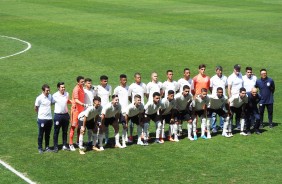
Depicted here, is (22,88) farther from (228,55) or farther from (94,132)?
(228,55)

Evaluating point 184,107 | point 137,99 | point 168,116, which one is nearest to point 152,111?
point 168,116

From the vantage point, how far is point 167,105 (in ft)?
66.4

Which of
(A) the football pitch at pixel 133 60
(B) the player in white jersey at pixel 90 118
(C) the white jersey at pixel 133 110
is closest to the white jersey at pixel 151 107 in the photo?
(C) the white jersey at pixel 133 110

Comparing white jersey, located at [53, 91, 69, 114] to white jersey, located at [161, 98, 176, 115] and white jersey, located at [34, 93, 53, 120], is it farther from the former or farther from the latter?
white jersey, located at [161, 98, 176, 115]

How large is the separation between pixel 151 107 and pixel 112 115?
51.1 inches

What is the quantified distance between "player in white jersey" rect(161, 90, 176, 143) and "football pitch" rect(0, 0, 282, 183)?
458 mm

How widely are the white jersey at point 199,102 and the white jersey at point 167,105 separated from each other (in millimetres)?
709

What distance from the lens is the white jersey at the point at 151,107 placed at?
20.1 meters

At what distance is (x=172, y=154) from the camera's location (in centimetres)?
1905

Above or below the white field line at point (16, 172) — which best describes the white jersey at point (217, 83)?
above

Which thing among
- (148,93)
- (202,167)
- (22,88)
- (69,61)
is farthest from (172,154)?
(69,61)

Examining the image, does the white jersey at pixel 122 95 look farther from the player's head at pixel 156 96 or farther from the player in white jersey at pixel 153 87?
the player's head at pixel 156 96

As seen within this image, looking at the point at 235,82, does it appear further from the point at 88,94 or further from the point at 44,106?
the point at 44,106

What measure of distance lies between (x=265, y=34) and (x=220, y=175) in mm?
24198
